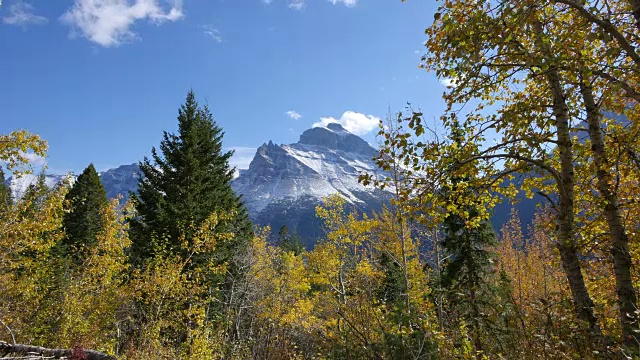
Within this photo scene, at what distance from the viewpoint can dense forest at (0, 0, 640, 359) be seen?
13.1 ft

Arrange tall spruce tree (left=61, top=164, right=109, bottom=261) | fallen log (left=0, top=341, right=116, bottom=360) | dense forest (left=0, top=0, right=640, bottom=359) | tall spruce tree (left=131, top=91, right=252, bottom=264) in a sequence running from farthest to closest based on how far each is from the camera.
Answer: tall spruce tree (left=61, top=164, right=109, bottom=261) < tall spruce tree (left=131, top=91, right=252, bottom=264) < fallen log (left=0, top=341, right=116, bottom=360) < dense forest (left=0, top=0, right=640, bottom=359)

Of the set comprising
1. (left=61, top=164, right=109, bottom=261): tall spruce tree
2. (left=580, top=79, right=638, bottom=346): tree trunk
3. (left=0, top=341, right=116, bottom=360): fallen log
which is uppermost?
(left=61, top=164, right=109, bottom=261): tall spruce tree

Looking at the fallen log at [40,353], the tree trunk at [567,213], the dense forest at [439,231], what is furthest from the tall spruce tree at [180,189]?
the tree trunk at [567,213]

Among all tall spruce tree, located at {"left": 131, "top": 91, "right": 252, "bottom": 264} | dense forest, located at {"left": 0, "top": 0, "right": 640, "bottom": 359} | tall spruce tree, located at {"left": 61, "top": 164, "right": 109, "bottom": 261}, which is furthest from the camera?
tall spruce tree, located at {"left": 61, "top": 164, "right": 109, "bottom": 261}

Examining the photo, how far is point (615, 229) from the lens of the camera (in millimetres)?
4688

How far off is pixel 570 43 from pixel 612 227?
8.54ft

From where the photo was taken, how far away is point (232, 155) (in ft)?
77.9

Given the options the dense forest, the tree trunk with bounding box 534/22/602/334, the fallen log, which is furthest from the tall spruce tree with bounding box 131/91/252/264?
the tree trunk with bounding box 534/22/602/334

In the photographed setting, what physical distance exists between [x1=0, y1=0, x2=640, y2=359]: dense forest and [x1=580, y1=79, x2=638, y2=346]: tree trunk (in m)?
0.02

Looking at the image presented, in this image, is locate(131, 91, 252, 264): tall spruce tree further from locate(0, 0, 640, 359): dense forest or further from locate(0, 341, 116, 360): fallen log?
locate(0, 341, 116, 360): fallen log

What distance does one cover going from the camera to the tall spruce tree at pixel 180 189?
17.3 meters

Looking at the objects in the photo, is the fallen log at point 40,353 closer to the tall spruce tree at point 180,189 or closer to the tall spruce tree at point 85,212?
the tall spruce tree at point 180,189

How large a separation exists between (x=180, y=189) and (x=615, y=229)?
1735cm

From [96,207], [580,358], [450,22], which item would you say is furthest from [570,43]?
[96,207]
